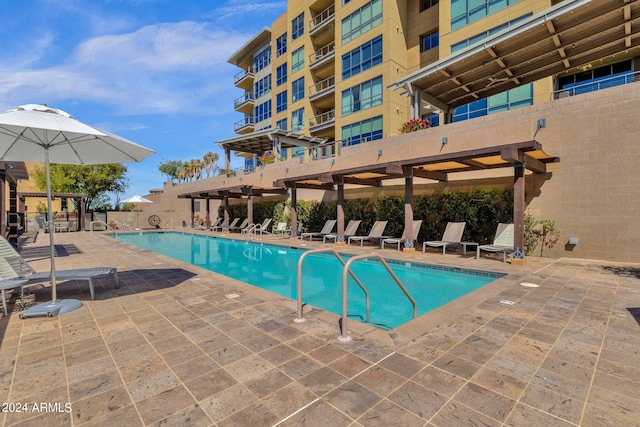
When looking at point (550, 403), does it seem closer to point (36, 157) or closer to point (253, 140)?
point (36, 157)

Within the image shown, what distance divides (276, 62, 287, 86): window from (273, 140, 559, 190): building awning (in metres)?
19.2

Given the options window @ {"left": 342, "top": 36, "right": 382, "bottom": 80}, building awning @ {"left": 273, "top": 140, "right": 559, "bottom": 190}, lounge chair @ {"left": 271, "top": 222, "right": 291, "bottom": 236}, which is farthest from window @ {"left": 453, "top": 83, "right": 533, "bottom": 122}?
lounge chair @ {"left": 271, "top": 222, "right": 291, "bottom": 236}

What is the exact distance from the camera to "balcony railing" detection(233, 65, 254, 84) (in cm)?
3484

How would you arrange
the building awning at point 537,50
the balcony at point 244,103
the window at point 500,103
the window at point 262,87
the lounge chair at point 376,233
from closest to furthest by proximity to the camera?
the building awning at point 537,50
the lounge chair at point 376,233
the window at point 500,103
the window at point 262,87
the balcony at point 244,103

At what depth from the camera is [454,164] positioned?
9906 millimetres

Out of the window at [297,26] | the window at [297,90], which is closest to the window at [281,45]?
the window at [297,26]

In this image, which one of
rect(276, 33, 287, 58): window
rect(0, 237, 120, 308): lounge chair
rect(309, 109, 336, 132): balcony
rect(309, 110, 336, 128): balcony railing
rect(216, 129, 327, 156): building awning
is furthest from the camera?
rect(276, 33, 287, 58): window

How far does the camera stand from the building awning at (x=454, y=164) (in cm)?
769

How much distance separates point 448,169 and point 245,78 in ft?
101

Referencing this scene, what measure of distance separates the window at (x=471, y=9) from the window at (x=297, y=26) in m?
14.1

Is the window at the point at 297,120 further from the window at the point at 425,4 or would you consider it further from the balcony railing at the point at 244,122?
the window at the point at 425,4

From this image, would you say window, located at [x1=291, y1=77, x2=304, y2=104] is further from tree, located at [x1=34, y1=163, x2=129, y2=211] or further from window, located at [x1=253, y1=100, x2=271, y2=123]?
tree, located at [x1=34, y1=163, x2=129, y2=211]

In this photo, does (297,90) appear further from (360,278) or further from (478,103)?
(360,278)

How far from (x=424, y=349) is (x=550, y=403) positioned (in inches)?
42.0
